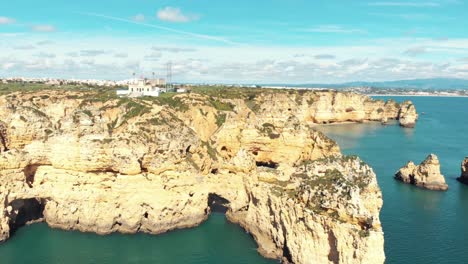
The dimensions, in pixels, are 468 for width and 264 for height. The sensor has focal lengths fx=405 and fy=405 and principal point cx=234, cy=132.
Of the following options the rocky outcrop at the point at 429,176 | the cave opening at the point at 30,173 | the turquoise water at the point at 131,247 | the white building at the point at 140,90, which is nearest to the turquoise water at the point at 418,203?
the rocky outcrop at the point at 429,176

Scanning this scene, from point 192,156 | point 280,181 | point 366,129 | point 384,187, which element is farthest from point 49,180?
point 366,129

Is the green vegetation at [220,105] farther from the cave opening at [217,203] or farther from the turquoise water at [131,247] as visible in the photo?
the turquoise water at [131,247]

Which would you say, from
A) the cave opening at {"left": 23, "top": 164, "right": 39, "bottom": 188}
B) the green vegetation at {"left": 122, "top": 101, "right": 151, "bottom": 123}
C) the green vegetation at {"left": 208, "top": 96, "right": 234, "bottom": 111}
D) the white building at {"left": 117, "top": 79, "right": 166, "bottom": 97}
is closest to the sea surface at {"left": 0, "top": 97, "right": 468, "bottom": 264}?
the cave opening at {"left": 23, "top": 164, "right": 39, "bottom": 188}

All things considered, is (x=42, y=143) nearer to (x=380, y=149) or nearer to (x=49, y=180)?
(x=49, y=180)

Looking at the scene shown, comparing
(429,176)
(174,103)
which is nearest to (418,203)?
(429,176)

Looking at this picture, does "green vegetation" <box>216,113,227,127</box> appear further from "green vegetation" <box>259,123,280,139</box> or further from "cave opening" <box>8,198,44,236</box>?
"cave opening" <box>8,198,44,236</box>
